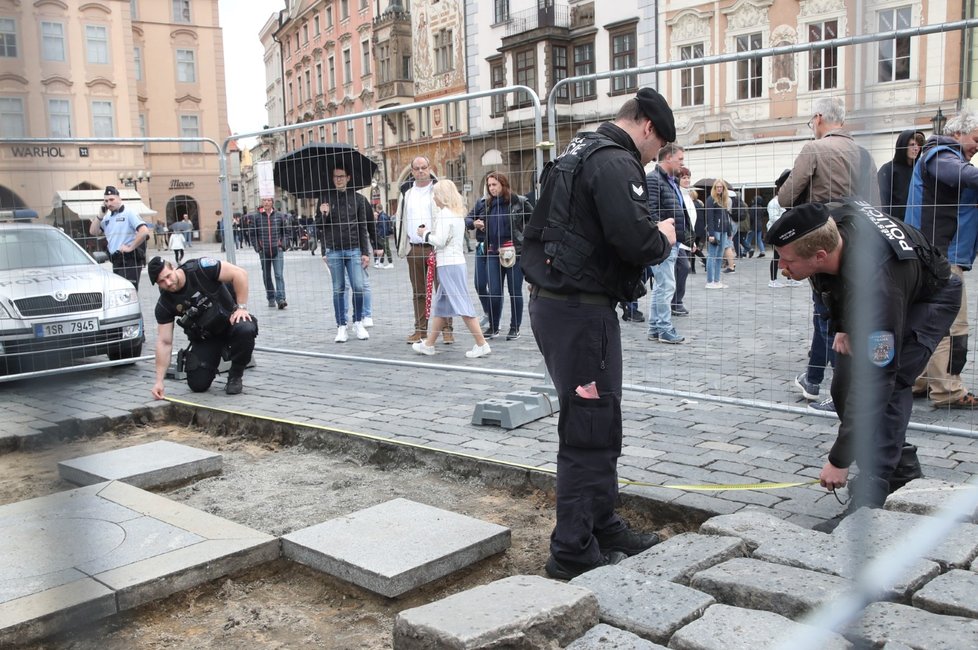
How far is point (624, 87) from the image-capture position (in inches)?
283

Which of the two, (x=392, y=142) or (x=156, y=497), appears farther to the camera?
(x=392, y=142)

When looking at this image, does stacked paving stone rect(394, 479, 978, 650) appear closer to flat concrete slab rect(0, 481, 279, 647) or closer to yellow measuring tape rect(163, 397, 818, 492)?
yellow measuring tape rect(163, 397, 818, 492)

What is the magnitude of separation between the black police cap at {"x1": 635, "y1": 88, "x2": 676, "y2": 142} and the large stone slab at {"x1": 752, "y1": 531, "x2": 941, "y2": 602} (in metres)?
1.69

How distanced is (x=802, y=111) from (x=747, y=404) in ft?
6.23

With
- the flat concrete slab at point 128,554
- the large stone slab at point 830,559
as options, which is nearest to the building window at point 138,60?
the flat concrete slab at point 128,554

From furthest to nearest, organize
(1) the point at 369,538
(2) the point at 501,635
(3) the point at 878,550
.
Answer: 1. (1) the point at 369,538
2. (3) the point at 878,550
3. (2) the point at 501,635

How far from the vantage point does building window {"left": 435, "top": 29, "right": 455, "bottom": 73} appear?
44375 mm

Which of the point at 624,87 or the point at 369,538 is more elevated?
the point at 624,87

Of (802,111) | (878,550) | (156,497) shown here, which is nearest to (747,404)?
(802,111)

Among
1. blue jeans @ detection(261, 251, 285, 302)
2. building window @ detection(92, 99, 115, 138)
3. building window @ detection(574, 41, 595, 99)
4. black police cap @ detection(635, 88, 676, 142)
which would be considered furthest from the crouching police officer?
building window @ detection(574, 41, 595, 99)

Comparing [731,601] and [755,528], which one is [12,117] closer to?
[731,601]

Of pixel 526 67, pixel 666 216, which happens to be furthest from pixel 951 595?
pixel 526 67

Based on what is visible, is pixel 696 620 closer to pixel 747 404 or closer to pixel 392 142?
pixel 747 404

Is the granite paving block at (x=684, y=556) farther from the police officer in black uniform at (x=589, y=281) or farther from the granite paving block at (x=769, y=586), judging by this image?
the police officer in black uniform at (x=589, y=281)
